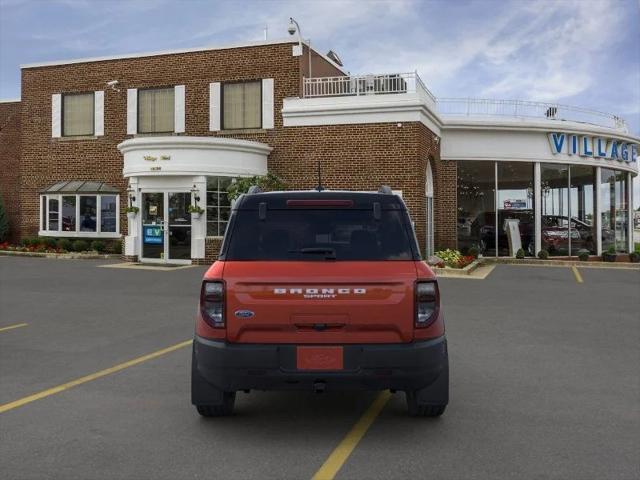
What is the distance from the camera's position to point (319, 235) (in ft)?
14.9

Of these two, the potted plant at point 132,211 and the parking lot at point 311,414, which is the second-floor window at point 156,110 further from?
the parking lot at point 311,414

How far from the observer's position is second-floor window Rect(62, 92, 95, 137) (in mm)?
24531

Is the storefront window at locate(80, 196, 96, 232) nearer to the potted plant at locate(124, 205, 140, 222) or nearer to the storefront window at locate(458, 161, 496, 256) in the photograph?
the potted plant at locate(124, 205, 140, 222)

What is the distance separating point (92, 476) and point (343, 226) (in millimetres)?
2369

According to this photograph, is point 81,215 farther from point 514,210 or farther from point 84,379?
point 84,379

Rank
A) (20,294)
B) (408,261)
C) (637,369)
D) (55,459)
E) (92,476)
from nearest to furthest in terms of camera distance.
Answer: (92,476), (55,459), (408,261), (637,369), (20,294)

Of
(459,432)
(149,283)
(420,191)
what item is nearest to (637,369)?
(459,432)

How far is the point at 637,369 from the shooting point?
6.75m

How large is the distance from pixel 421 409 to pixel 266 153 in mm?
17082

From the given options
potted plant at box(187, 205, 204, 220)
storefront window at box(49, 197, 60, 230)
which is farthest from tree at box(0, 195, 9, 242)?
potted plant at box(187, 205, 204, 220)

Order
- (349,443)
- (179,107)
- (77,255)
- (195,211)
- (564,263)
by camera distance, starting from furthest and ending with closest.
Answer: (179,107), (77,255), (564,263), (195,211), (349,443)

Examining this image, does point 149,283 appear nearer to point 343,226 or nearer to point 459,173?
point 343,226

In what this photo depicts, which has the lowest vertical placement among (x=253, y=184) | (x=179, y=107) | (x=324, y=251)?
(x=324, y=251)

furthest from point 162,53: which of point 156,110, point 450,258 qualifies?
point 450,258
